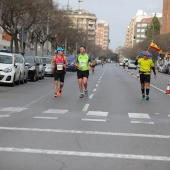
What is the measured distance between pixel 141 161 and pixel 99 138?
1.87 m

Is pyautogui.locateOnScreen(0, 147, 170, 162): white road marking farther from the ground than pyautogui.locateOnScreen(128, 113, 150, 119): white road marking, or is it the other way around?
pyautogui.locateOnScreen(0, 147, 170, 162): white road marking

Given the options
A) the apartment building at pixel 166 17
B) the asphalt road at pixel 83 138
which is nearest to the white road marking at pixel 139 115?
the asphalt road at pixel 83 138

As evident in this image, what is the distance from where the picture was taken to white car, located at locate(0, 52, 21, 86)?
69.3ft

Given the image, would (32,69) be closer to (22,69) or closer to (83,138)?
(22,69)

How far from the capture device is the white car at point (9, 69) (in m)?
21.1

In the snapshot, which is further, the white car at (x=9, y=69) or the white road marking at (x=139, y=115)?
the white car at (x=9, y=69)

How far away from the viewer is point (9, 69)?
21.2m

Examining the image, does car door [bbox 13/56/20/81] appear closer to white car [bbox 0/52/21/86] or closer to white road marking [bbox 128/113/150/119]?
white car [bbox 0/52/21/86]

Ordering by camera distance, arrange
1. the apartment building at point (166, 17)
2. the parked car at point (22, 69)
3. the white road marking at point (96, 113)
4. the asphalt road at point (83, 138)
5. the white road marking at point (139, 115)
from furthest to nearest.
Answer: the apartment building at point (166, 17)
the parked car at point (22, 69)
the white road marking at point (96, 113)
the white road marking at point (139, 115)
the asphalt road at point (83, 138)

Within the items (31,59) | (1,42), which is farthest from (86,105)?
(1,42)

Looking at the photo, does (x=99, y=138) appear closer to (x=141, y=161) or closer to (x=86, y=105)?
(x=141, y=161)

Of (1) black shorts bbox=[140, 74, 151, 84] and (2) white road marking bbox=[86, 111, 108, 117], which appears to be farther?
(1) black shorts bbox=[140, 74, 151, 84]

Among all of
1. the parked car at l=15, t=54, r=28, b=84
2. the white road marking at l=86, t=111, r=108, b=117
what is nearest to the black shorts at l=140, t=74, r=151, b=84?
the white road marking at l=86, t=111, r=108, b=117

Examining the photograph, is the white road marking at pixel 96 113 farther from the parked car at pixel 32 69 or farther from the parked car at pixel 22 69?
the parked car at pixel 32 69
